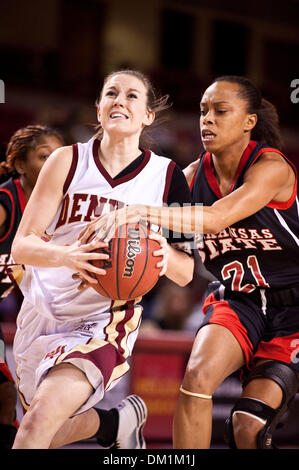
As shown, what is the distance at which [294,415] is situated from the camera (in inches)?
234

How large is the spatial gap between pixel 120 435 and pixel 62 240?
1284 millimetres

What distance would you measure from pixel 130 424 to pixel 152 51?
456 inches

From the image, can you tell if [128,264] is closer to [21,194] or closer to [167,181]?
[167,181]

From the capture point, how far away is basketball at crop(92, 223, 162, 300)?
2756 millimetres

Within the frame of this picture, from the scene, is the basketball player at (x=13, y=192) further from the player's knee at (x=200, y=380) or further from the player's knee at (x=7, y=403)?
the player's knee at (x=200, y=380)

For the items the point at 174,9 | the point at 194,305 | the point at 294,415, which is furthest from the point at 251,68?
the point at 294,415

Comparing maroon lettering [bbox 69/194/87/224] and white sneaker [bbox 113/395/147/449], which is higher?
maroon lettering [bbox 69/194/87/224]

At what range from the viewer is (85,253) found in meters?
2.69

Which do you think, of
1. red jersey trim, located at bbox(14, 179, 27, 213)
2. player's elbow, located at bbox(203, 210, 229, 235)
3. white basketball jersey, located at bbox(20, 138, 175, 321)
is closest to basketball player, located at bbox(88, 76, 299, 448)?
player's elbow, located at bbox(203, 210, 229, 235)

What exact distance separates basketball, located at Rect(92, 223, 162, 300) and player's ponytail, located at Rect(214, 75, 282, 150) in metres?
1.05

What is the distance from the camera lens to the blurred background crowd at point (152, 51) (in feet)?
38.3

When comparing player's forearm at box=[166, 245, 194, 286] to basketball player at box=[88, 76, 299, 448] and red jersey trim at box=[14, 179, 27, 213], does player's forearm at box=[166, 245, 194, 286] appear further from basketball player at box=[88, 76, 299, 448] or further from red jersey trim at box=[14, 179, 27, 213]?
red jersey trim at box=[14, 179, 27, 213]

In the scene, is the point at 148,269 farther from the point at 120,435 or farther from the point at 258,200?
the point at 120,435

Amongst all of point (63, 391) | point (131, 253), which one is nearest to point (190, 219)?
point (131, 253)
